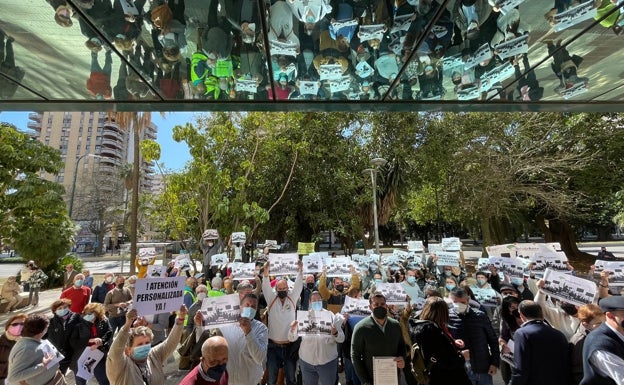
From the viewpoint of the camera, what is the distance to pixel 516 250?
9.44 m

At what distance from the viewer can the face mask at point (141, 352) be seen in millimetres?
3426

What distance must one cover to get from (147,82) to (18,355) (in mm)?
3306

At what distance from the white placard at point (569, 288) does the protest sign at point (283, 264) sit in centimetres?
429

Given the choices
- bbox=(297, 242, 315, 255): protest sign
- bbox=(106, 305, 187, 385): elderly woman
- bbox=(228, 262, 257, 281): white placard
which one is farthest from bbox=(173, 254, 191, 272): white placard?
bbox=(106, 305, 187, 385): elderly woman

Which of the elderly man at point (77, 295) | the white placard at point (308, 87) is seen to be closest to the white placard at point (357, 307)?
the white placard at point (308, 87)

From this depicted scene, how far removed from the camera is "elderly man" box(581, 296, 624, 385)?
111 inches

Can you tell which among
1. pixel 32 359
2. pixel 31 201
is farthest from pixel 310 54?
pixel 31 201

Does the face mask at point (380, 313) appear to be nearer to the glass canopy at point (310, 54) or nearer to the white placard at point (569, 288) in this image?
the white placard at point (569, 288)

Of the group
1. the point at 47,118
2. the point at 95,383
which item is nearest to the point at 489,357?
the point at 95,383

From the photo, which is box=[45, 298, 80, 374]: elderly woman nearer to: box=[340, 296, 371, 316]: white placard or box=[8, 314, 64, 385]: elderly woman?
box=[8, 314, 64, 385]: elderly woman

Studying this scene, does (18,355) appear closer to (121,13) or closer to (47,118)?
(121,13)

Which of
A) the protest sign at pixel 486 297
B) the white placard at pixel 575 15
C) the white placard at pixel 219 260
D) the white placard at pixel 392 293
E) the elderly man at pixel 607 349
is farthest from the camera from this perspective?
the white placard at pixel 219 260

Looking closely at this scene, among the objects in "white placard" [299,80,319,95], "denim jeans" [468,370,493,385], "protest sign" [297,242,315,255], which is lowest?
"denim jeans" [468,370,493,385]

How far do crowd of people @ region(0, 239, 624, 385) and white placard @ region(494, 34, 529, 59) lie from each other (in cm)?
265
